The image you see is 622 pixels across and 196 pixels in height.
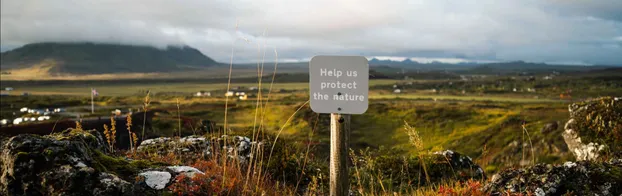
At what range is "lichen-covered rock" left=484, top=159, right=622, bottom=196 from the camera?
5.40 meters

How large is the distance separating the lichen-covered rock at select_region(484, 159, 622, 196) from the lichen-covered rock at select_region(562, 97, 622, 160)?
613 cm

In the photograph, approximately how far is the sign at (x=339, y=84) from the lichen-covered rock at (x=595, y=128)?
368 inches

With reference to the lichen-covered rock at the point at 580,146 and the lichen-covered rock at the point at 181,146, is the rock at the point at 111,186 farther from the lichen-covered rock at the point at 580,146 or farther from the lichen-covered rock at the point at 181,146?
the lichen-covered rock at the point at 580,146

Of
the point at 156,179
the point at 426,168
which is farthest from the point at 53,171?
the point at 426,168

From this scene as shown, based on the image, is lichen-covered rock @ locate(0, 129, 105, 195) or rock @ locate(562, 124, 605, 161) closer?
lichen-covered rock @ locate(0, 129, 105, 195)

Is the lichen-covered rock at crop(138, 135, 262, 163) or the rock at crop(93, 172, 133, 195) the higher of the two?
the rock at crop(93, 172, 133, 195)

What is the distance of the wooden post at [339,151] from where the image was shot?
15.7 feet

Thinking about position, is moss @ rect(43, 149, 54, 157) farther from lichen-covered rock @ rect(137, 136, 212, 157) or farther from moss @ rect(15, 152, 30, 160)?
lichen-covered rock @ rect(137, 136, 212, 157)

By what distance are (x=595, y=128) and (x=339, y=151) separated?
10628mm

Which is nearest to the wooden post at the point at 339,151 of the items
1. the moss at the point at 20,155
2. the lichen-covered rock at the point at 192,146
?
the moss at the point at 20,155

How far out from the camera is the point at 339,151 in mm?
4906

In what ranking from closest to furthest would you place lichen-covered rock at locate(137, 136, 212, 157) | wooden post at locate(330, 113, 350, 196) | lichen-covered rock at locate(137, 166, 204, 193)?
lichen-covered rock at locate(137, 166, 204, 193), wooden post at locate(330, 113, 350, 196), lichen-covered rock at locate(137, 136, 212, 157)

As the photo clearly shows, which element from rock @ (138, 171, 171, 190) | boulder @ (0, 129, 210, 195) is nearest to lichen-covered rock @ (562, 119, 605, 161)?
rock @ (138, 171, 171, 190)

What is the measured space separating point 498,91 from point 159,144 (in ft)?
347
